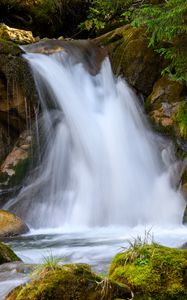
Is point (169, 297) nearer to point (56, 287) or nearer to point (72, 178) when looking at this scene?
point (56, 287)

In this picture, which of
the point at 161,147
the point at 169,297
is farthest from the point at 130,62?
the point at 169,297

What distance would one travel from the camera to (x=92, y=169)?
458 inches

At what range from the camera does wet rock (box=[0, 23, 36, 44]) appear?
1541 centimetres

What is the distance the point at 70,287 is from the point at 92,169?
8180 millimetres

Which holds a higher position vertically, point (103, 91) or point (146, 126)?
point (103, 91)

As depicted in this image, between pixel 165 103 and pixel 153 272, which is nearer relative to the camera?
pixel 153 272

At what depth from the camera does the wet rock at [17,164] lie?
11.7m

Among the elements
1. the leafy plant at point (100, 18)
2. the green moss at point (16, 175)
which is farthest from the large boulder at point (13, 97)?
the leafy plant at point (100, 18)

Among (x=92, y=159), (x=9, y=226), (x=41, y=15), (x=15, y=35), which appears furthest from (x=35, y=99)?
(x=41, y=15)

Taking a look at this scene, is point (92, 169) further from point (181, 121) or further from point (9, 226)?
point (9, 226)

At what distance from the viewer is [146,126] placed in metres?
12.7

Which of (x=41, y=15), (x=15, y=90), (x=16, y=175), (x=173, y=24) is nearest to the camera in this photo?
(x=173, y=24)

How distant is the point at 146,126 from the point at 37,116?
2905mm

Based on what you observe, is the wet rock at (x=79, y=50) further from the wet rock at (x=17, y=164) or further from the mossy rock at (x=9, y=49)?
the wet rock at (x=17, y=164)
